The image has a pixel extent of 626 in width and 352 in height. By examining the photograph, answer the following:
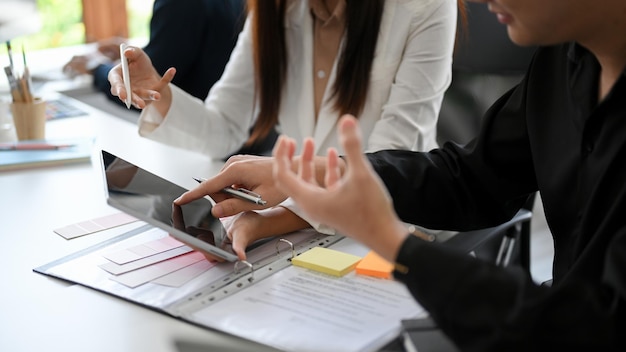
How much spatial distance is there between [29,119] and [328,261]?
944 millimetres

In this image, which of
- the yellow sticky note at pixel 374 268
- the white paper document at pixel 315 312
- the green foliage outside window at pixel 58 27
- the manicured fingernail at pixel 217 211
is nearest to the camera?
the white paper document at pixel 315 312

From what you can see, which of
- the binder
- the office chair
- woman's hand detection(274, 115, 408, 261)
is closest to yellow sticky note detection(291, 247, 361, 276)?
the binder

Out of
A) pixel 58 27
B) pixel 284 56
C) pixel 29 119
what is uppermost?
pixel 284 56

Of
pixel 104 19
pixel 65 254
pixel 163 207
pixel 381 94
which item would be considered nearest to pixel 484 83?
pixel 381 94

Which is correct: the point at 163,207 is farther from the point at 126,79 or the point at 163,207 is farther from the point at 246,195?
the point at 126,79

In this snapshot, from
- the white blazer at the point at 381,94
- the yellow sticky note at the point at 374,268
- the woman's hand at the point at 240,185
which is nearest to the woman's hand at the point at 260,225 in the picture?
the woman's hand at the point at 240,185

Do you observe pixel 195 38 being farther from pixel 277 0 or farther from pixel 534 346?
pixel 534 346

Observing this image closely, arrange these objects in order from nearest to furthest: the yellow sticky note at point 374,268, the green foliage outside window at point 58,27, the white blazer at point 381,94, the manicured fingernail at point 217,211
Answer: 1. the yellow sticky note at point 374,268
2. the manicured fingernail at point 217,211
3. the white blazer at point 381,94
4. the green foliage outside window at point 58,27

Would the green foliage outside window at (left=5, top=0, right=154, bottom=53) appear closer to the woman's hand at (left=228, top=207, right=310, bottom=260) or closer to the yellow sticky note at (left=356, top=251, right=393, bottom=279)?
the woman's hand at (left=228, top=207, right=310, bottom=260)

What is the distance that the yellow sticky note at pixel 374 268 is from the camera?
0.96 metres

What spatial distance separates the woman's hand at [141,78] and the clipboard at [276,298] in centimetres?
38

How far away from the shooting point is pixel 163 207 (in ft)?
3.43

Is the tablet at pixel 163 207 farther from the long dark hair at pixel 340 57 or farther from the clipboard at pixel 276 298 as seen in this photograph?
the long dark hair at pixel 340 57

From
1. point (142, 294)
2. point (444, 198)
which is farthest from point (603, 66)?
point (142, 294)
